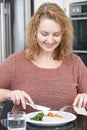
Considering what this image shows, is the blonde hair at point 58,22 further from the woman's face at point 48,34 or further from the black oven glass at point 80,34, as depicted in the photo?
the black oven glass at point 80,34

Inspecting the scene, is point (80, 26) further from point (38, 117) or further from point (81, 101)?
point (38, 117)

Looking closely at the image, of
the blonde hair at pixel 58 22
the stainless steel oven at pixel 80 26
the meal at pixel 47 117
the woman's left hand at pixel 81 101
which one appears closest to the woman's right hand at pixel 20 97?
the meal at pixel 47 117

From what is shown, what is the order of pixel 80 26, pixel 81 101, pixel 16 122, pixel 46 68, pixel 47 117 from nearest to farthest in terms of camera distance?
pixel 16 122, pixel 47 117, pixel 81 101, pixel 46 68, pixel 80 26

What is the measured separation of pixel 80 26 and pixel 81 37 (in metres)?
0.10

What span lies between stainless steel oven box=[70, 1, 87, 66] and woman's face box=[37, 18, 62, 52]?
1019mm

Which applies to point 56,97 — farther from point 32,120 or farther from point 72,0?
point 72,0

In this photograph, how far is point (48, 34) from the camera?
164 centimetres

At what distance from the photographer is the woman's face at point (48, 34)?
1.64 meters

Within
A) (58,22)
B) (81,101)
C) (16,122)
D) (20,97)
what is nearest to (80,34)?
(58,22)

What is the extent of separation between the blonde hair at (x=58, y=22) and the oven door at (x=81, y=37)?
2.88 ft

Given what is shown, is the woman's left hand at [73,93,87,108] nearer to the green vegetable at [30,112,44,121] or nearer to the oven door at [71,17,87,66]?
the green vegetable at [30,112,44,121]

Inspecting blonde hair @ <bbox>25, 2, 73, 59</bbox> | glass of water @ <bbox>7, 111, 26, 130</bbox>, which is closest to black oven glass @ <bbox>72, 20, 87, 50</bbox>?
blonde hair @ <bbox>25, 2, 73, 59</bbox>

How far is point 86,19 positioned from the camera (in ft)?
8.65

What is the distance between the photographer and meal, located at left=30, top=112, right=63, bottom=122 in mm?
1349
